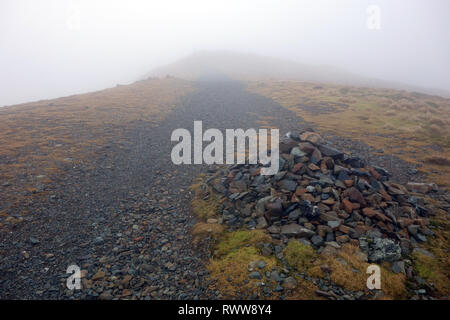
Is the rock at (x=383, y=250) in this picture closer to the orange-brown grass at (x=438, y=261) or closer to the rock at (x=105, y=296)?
the orange-brown grass at (x=438, y=261)

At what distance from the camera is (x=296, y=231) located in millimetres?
8547

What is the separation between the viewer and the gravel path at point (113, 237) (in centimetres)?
712

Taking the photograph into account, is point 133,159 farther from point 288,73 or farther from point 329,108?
point 288,73

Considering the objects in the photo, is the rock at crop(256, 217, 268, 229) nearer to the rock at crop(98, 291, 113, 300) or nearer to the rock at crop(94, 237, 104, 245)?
the rock at crop(98, 291, 113, 300)

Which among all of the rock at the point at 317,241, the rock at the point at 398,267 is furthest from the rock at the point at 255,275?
the rock at the point at 398,267

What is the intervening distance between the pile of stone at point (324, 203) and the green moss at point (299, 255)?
1.09ft

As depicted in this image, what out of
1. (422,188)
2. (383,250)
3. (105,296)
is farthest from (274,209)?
(422,188)

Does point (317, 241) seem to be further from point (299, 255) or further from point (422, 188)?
point (422, 188)

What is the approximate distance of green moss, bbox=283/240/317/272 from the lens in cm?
744

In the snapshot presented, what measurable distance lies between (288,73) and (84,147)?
84.5 metres

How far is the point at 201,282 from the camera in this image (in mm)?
7305

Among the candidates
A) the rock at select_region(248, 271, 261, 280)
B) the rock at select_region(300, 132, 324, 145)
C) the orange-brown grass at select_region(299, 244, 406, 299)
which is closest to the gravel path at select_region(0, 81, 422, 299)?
the rock at select_region(248, 271, 261, 280)
